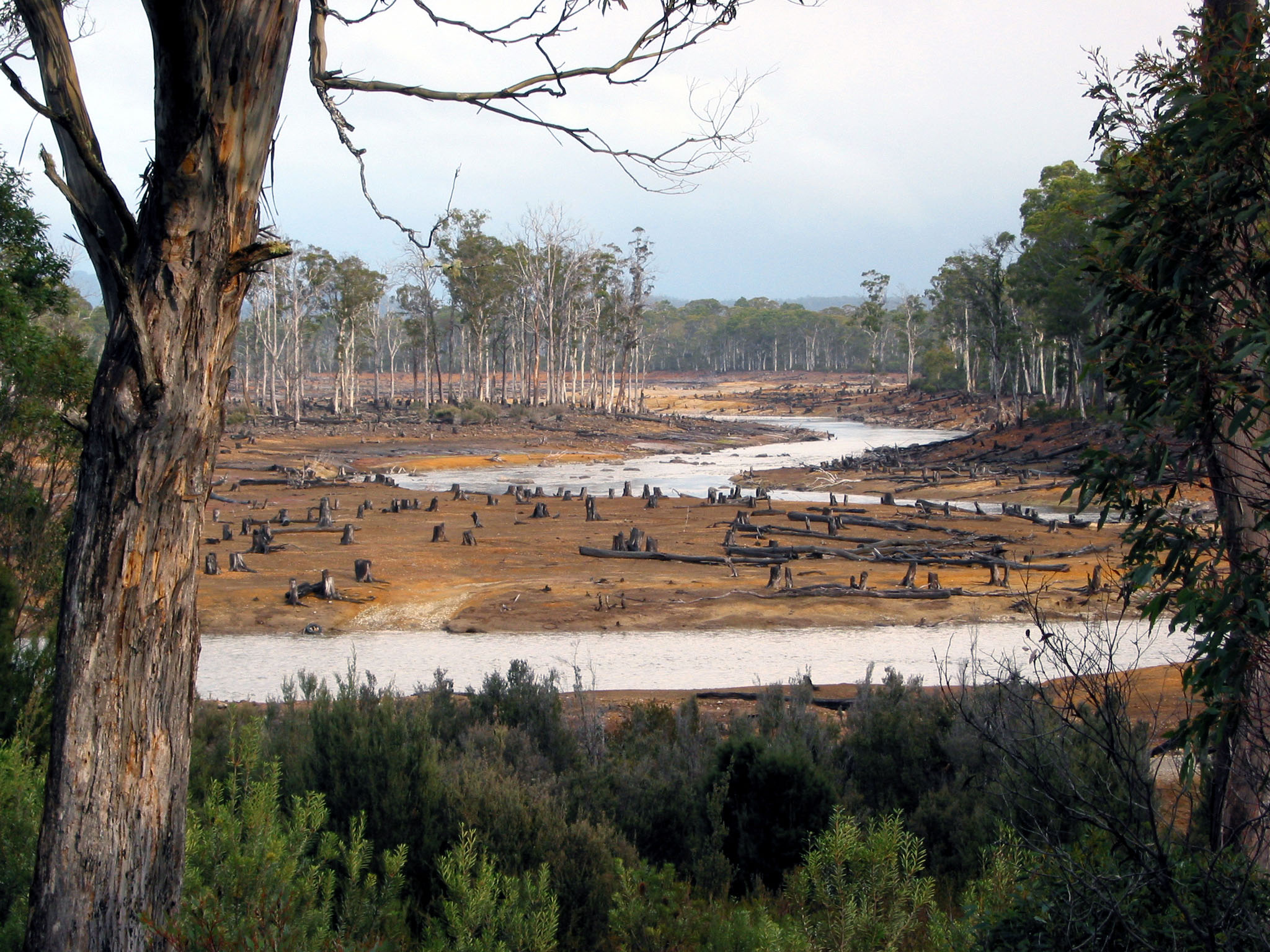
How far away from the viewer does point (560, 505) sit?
90.4 ft

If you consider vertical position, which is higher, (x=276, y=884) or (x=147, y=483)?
(x=147, y=483)

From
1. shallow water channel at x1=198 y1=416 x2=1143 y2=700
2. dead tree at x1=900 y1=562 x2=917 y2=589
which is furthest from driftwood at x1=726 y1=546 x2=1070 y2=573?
shallow water channel at x1=198 y1=416 x2=1143 y2=700

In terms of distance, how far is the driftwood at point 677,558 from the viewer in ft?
61.3

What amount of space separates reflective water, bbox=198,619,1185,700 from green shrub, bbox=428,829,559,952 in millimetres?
6992

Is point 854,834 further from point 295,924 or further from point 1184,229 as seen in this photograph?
point 1184,229

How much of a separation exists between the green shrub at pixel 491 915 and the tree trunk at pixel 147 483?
918 mm

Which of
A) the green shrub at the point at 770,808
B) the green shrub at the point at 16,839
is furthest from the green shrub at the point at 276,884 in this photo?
the green shrub at the point at 770,808

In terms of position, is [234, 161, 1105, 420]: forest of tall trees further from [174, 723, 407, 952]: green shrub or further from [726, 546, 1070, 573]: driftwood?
[174, 723, 407, 952]: green shrub

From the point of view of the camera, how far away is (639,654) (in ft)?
42.0

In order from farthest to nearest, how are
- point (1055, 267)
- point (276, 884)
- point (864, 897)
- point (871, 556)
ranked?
point (1055, 267) → point (871, 556) → point (864, 897) → point (276, 884)

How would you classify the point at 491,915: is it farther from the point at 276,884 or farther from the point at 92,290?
the point at 92,290

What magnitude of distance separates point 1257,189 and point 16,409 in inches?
390

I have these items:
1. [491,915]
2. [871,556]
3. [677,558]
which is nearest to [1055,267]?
[871,556]

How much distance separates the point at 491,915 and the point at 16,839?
6.32ft
